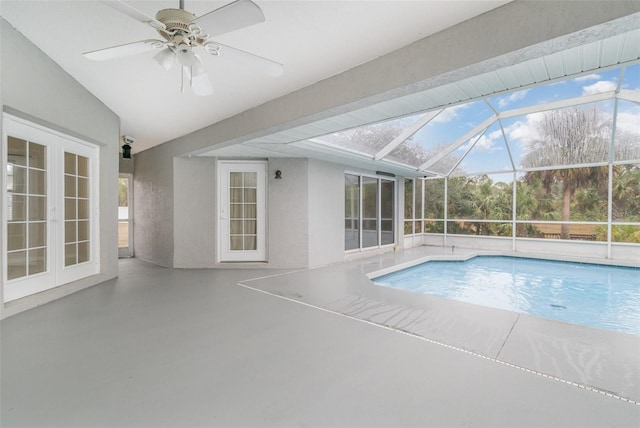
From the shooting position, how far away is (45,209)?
381cm

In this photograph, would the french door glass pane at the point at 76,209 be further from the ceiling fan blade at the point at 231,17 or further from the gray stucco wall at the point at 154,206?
the ceiling fan blade at the point at 231,17

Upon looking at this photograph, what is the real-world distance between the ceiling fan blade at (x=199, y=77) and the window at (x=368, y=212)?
Answer: 5168 mm

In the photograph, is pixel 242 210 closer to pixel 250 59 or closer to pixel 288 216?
pixel 288 216

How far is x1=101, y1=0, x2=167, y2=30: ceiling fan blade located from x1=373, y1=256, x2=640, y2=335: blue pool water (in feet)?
16.7

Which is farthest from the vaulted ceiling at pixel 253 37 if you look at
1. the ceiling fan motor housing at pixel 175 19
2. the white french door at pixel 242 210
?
the white french door at pixel 242 210

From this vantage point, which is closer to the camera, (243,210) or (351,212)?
(243,210)

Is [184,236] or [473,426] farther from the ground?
[184,236]

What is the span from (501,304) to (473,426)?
3588 mm

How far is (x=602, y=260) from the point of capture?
23.6 ft

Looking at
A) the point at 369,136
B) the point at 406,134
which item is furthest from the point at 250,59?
the point at 406,134

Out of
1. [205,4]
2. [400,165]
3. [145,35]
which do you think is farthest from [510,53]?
[400,165]

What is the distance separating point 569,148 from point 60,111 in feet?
33.5

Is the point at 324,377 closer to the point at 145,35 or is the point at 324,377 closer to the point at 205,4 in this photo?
the point at 205,4

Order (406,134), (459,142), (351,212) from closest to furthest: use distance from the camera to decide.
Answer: (406,134) < (351,212) < (459,142)
